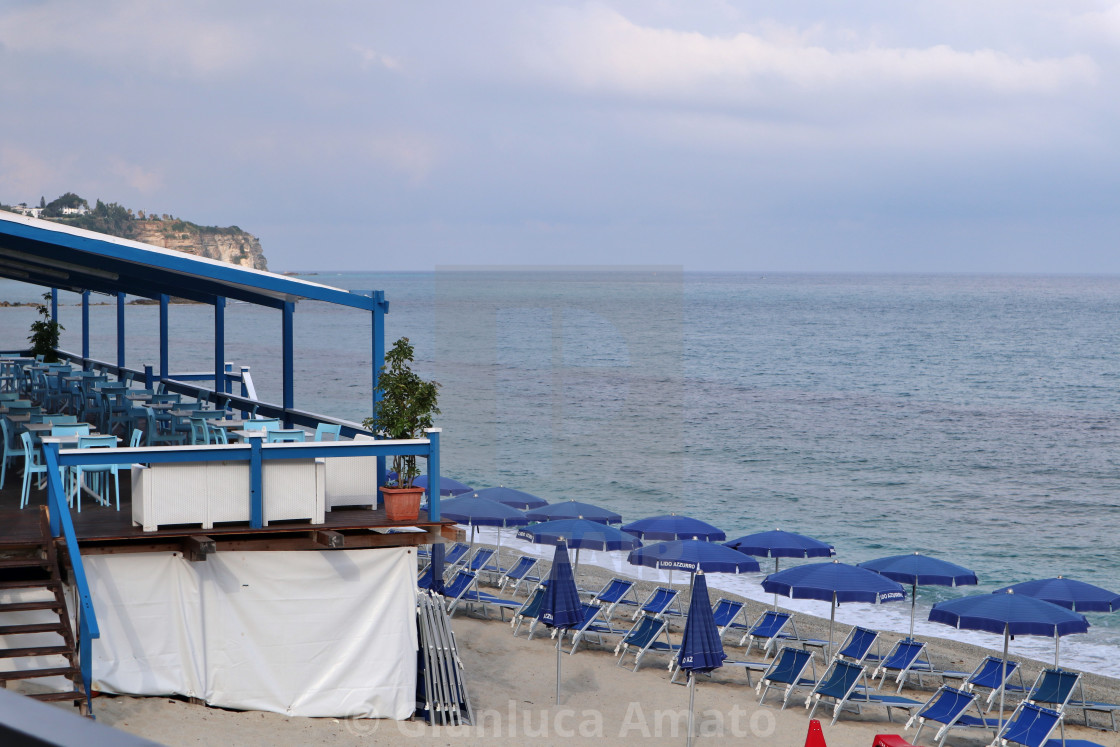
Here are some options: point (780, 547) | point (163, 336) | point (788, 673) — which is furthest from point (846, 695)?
point (163, 336)

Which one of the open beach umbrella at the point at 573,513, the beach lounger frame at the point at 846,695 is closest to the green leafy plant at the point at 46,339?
the open beach umbrella at the point at 573,513

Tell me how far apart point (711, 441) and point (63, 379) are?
3131 cm

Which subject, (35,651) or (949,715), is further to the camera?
(949,715)

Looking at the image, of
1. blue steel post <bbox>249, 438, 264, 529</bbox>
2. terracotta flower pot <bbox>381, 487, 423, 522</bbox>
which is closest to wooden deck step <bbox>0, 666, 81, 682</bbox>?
blue steel post <bbox>249, 438, 264, 529</bbox>

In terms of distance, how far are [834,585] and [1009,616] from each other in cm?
182

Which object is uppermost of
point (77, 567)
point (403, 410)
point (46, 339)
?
point (46, 339)

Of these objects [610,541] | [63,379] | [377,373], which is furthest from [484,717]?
[63,379]

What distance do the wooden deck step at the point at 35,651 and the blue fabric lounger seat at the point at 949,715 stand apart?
767 centimetres

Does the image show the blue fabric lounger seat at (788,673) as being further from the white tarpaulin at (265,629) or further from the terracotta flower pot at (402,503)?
the terracotta flower pot at (402,503)

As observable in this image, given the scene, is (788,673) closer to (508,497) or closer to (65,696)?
(508,497)

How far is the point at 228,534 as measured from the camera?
820 cm

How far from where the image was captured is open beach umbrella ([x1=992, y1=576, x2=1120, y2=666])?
1122 cm

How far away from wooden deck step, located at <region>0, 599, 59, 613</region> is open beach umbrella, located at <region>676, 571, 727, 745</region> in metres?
5.29

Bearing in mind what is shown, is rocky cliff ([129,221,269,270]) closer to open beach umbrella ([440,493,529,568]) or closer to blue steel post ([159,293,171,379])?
blue steel post ([159,293,171,379])
